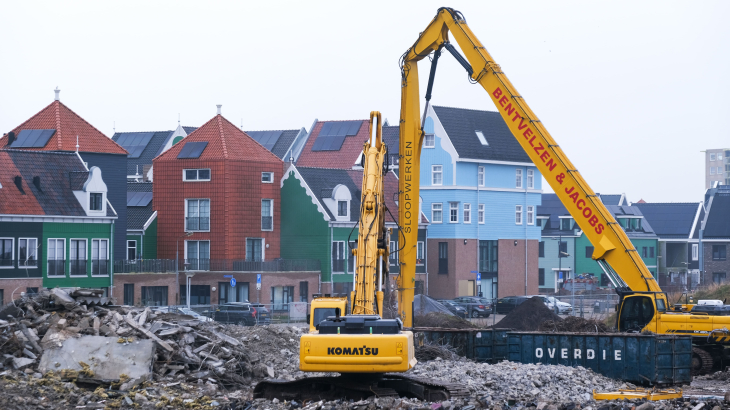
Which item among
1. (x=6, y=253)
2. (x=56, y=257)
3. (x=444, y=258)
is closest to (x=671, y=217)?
(x=444, y=258)

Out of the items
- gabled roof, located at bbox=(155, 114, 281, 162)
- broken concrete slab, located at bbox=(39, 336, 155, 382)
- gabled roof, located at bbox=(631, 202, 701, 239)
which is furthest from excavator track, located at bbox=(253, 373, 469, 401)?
gabled roof, located at bbox=(631, 202, 701, 239)

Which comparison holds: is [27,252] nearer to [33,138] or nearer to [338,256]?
[33,138]

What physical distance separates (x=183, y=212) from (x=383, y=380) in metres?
38.9

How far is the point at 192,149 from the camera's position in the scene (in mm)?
57625

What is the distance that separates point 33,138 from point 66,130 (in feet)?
6.88

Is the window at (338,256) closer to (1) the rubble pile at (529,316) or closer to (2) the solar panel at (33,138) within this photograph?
(2) the solar panel at (33,138)

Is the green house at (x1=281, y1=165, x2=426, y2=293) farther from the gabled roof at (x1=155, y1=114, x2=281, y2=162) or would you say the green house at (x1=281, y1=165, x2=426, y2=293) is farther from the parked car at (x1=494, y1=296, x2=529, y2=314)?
the parked car at (x1=494, y1=296, x2=529, y2=314)

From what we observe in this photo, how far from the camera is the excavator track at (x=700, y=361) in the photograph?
27328 mm

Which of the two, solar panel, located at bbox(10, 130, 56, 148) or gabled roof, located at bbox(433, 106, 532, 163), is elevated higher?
gabled roof, located at bbox(433, 106, 532, 163)

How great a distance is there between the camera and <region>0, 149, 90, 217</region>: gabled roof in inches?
1850

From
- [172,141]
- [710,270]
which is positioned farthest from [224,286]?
[710,270]

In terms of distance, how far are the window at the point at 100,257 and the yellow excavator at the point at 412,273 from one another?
1028 inches

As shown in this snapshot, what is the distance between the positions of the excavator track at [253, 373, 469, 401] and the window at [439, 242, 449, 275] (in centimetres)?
4540

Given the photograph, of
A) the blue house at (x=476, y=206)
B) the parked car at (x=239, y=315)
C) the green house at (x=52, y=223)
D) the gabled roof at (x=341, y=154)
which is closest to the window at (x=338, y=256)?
the blue house at (x=476, y=206)
